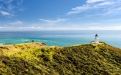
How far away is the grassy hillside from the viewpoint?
16.1m

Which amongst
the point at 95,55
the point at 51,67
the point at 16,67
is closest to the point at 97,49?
the point at 95,55

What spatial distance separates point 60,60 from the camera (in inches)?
792

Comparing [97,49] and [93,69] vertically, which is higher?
[97,49]

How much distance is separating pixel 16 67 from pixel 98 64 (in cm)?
1188

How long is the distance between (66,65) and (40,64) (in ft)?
12.3

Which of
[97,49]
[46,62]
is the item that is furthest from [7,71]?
[97,49]

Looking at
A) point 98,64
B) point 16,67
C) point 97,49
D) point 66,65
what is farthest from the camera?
point 97,49

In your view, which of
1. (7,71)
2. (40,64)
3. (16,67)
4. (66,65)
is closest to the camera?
(7,71)

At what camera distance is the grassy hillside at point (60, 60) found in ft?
52.8

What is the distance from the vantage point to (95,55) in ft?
75.3

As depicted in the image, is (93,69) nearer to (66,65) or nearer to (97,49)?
(66,65)

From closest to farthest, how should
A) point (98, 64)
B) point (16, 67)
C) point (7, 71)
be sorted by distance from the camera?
point (7, 71), point (16, 67), point (98, 64)

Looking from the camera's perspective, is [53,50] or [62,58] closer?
[62,58]

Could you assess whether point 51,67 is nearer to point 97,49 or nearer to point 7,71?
point 7,71
